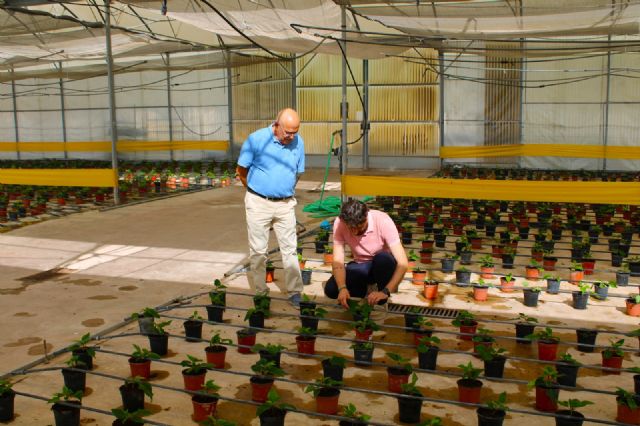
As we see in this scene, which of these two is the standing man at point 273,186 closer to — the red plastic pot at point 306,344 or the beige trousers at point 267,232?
the beige trousers at point 267,232

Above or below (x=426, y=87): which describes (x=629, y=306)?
below

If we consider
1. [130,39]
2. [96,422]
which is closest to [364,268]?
[96,422]

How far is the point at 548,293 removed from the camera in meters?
6.15

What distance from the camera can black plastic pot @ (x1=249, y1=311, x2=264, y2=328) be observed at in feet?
16.4

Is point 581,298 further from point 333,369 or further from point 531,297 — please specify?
point 333,369

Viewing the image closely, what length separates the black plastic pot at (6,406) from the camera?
354 centimetres

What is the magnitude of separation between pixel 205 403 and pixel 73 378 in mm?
978

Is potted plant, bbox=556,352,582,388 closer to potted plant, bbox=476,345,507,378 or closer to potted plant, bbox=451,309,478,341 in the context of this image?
potted plant, bbox=476,345,507,378

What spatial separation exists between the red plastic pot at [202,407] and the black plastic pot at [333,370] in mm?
756

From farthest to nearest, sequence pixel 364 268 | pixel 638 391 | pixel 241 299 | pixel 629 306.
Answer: pixel 241 299 < pixel 629 306 < pixel 364 268 < pixel 638 391

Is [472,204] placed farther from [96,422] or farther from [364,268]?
[96,422]

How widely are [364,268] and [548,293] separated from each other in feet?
7.32

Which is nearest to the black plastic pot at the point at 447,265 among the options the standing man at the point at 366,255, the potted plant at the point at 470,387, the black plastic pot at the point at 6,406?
the standing man at the point at 366,255

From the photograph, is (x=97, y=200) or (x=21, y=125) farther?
(x=21, y=125)
